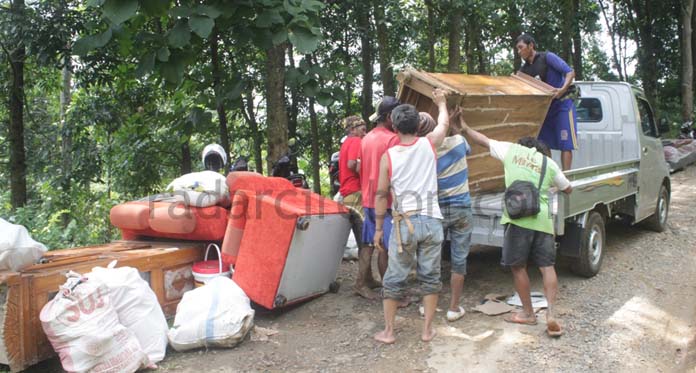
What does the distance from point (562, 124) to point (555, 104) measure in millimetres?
232

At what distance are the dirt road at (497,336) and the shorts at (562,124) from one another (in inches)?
54.8

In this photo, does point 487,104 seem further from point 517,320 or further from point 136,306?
point 136,306

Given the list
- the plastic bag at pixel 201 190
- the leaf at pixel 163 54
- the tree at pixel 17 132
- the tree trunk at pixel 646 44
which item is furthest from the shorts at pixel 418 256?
the tree trunk at pixel 646 44

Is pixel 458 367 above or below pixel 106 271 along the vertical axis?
below

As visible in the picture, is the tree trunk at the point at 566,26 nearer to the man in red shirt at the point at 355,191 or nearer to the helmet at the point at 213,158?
the man in red shirt at the point at 355,191

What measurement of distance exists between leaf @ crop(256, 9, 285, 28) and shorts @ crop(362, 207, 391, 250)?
1741 millimetres

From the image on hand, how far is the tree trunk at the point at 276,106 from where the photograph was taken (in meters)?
5.90

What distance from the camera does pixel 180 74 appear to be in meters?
A: 4.82

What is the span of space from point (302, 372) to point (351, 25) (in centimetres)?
706

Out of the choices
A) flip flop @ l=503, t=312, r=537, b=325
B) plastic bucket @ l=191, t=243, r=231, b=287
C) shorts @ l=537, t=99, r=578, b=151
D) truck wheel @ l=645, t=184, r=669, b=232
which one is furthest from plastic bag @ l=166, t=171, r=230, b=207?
truck wheel @ l=645, t=184, r=669, b=232

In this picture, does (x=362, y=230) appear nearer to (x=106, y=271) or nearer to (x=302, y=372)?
(x=302, y=372)

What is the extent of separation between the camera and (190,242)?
4820mm

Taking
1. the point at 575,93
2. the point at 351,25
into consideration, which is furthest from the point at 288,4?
the point at 351,25

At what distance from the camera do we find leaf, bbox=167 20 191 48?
455 cm
